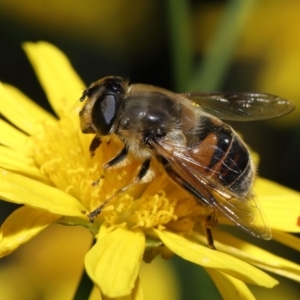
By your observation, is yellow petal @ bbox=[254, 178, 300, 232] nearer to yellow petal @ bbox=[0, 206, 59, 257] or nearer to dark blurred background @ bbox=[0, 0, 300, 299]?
yellow petal @ bbox=[0, 206, 59, 257]

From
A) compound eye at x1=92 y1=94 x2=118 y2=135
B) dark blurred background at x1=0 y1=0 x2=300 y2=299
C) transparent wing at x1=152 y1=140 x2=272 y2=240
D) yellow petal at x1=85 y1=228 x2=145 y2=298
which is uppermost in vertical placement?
compound eye at x1=92 y1=94 x2=118 y2=135

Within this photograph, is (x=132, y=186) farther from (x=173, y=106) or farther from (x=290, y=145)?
(x=290, y=145)

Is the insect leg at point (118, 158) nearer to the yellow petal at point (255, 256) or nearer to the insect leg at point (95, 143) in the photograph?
the insect leg at point (95, 143)

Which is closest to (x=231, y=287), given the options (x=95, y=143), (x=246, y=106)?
(x=95, y=143)

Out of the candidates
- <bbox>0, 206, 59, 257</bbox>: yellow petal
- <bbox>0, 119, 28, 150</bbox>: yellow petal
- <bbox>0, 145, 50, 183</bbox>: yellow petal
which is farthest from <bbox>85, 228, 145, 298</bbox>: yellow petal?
<bbox>0, 119, 28, 150</bbox>: yellow petal

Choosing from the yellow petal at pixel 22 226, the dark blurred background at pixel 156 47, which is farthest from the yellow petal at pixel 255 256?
the dark blurred background at pixel 156 47

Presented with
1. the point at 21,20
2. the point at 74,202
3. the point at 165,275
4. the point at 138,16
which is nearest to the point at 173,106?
the point at 74,202

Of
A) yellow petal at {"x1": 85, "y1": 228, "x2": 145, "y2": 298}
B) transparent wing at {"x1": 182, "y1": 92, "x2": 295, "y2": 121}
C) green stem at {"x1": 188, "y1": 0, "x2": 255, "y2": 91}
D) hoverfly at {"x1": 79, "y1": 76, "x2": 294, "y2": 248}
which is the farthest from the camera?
green stem at {"x1": 188, "y1": 0, "x2": 255, "y2": 91}

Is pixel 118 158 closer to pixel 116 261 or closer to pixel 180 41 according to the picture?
pixel 116 261
